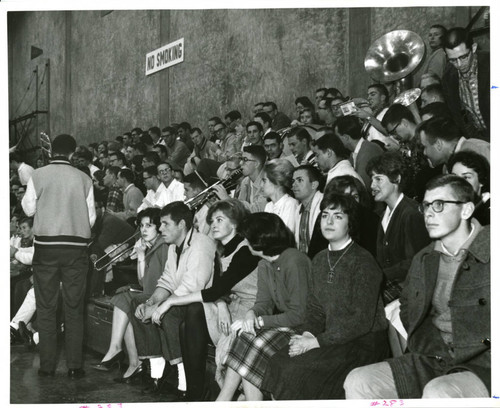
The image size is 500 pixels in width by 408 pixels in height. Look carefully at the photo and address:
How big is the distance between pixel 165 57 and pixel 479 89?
6.24m

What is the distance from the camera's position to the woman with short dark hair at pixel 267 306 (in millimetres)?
3992

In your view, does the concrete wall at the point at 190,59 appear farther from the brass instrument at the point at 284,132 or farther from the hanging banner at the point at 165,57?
the brass instrument at the point at 284,132

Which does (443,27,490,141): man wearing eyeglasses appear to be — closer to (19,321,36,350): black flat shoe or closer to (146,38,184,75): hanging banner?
(19,321,36,350): black flat shoe

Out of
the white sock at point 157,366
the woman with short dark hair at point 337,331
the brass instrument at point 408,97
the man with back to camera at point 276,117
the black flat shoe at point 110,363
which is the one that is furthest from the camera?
the man with back to camera at point 276,117

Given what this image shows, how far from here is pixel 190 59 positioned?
9.34 meters

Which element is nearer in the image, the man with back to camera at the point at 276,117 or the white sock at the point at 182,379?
the white sock at the point at 182,379

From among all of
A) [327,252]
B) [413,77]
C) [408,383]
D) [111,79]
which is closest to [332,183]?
[327,252]

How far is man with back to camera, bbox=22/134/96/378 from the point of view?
525 cm

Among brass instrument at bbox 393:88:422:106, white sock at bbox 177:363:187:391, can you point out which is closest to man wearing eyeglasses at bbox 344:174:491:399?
white sock at bbox 177:363:187:391

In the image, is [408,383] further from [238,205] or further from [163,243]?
[163,243]

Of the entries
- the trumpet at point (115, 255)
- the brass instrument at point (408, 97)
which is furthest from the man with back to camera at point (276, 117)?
the trumpet at point (115, 255)

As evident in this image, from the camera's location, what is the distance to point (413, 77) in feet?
21.8

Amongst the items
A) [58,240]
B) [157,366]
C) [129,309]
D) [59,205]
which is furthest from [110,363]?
[59,205]

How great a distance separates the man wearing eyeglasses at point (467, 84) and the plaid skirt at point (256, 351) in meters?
1.76
